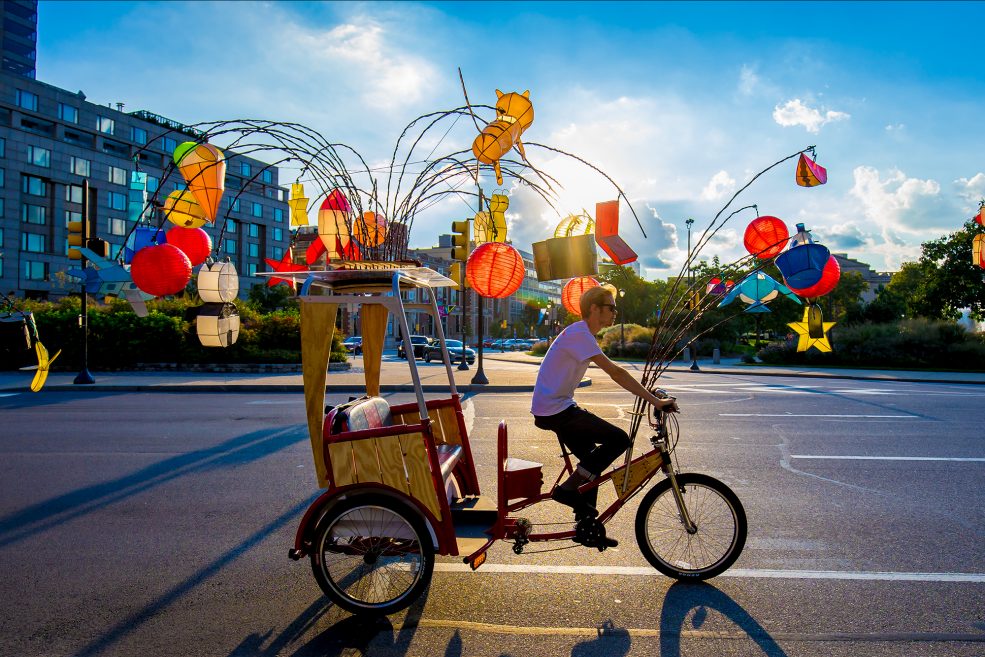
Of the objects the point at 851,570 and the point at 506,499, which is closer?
the point at 506,499

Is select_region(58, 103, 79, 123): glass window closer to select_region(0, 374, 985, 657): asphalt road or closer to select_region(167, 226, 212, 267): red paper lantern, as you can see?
select_region(0, 374, 985, 657): asphalt road

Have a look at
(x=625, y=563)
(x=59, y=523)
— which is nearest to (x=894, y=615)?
(x=625, y=563)

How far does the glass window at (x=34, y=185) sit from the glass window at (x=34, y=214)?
3.84 ft

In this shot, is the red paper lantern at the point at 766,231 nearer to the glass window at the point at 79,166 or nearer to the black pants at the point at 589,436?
the black pants at the point at 589,436

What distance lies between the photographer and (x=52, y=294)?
193 feet

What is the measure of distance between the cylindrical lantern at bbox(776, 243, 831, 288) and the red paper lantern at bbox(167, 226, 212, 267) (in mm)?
6149

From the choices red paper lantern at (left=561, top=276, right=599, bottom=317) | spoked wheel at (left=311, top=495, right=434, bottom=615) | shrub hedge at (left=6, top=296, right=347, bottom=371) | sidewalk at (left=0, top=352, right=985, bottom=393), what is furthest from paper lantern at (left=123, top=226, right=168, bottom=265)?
shrub hedge at (left=6, top=296, right=347, bottom=371)

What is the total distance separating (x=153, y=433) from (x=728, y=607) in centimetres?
963

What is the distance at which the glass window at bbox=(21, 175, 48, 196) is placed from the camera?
56281 mm

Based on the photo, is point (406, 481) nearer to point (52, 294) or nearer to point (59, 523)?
point (59, 523)

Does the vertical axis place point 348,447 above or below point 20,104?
below

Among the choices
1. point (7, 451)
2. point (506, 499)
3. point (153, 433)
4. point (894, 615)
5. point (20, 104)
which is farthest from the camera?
point (20, 104)

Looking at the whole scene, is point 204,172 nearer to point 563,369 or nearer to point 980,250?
point 563,369

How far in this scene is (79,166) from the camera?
5981cm
